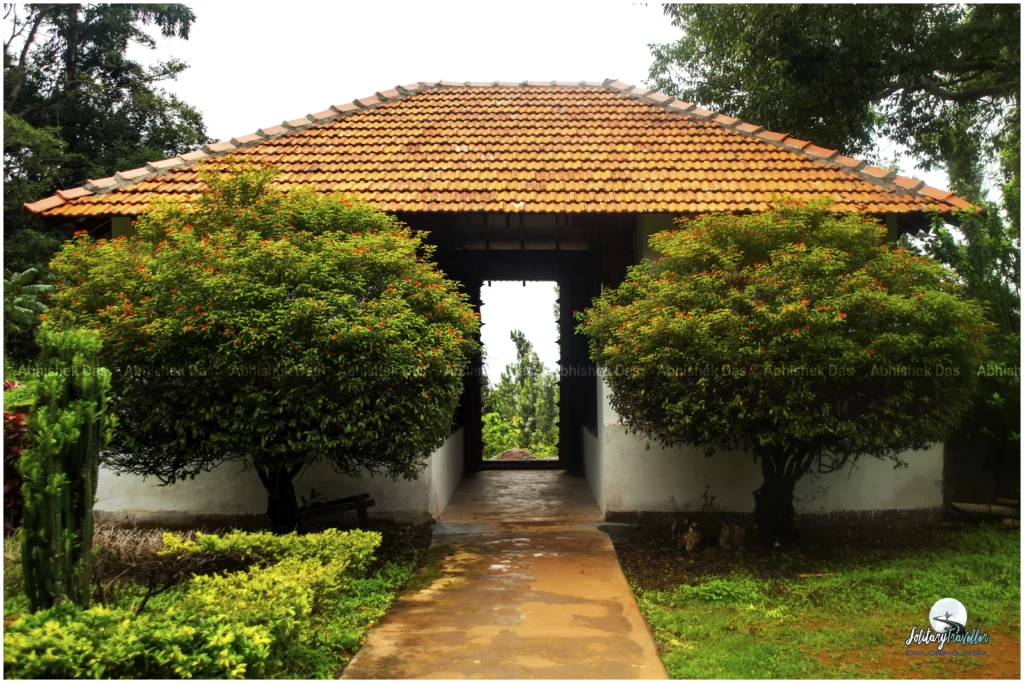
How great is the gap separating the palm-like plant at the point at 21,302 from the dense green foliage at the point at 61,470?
14.0 metres

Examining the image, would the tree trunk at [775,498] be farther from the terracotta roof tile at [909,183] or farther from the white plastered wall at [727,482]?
the terracotta roof tile at [909,183]

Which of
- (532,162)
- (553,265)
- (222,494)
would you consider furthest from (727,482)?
(222,494)

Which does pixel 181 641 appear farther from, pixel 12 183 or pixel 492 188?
pixel 12 183

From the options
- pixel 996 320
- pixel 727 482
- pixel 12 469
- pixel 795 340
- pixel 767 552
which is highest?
pixel 996 320

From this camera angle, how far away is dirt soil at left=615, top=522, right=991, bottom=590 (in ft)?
24.5

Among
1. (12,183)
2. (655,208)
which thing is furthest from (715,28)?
(12,183)

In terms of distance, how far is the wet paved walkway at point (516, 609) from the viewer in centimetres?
502

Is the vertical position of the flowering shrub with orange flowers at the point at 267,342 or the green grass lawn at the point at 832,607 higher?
the flowering shrub with orange flowers at the point at 267,342

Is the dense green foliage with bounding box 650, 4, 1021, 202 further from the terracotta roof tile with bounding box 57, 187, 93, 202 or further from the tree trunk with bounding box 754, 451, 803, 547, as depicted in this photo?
the terracotta roof tile with bounding box 57, 187, 93, 202

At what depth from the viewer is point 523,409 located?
2036 centimetres

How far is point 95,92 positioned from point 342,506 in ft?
64.7

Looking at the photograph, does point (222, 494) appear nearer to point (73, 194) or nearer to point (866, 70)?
point (73, 194)

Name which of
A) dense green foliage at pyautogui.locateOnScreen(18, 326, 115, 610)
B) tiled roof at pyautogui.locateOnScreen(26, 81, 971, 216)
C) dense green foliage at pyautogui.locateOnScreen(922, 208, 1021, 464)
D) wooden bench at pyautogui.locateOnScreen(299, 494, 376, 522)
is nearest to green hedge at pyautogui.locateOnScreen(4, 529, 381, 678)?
dense green foliage at pyautogui.locateOnScreen(18, 326, 115, 610)

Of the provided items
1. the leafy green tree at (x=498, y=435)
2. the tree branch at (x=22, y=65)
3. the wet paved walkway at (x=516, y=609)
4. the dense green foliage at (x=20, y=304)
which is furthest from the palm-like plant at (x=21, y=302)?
the wet paved walkway at (x=516, y=609)
